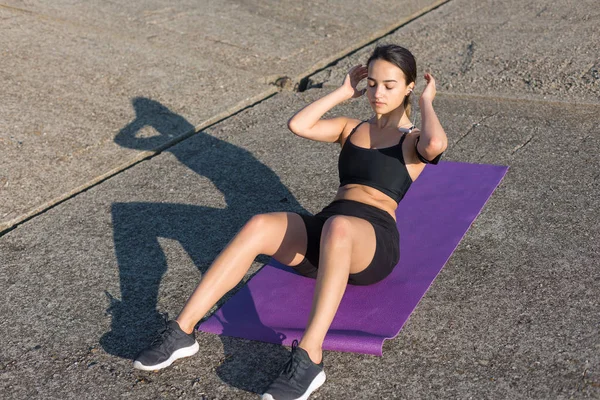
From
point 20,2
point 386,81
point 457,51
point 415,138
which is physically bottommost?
point 457,51

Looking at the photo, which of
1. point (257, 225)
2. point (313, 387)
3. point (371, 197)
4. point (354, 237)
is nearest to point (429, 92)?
point (371, 197)

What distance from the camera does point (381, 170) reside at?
4070 millimetres

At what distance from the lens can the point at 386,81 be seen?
13.2ft

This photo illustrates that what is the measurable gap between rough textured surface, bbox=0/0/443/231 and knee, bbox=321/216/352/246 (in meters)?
2.50

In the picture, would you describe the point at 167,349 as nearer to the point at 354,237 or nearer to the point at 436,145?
the point at 354,237

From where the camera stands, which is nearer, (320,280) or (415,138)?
(320,280)

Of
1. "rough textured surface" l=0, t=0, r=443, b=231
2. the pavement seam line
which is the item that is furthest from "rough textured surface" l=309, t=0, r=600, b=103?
"rough textured surface" l=0, t=0, r=443, b=231

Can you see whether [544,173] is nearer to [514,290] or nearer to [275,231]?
[514,290]

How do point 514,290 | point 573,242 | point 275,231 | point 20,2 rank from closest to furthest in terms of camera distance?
point 275,231, point 514,290, point 573,242, point 20,2

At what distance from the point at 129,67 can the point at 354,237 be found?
14.0ft

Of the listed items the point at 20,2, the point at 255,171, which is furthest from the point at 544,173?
the point at 20,2

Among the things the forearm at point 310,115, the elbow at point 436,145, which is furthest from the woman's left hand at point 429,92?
the forearm at point 310,115

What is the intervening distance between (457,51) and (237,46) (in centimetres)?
217

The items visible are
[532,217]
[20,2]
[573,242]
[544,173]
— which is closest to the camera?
[573,242]
